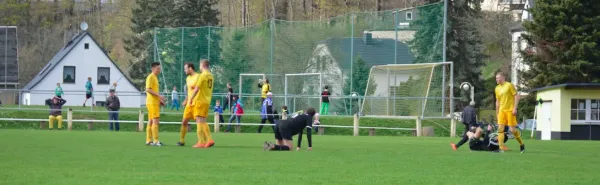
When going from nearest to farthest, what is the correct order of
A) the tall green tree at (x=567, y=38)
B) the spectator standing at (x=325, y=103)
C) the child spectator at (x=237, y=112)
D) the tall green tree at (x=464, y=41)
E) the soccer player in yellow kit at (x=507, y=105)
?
the soccer player in yellow kit at (x=507, y=105) < the child spectator at (x=237, y=112) < the spectator standing at (x=325, y=103) < the tall green tree at (x=567, y=38) < the tall green tree at (x=464, y=41)

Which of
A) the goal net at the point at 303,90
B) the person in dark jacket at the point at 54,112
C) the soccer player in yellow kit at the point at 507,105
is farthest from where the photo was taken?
the goal net at the point at 303,90

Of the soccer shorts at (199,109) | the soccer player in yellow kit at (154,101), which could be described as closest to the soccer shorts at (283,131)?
the soccer shorts at (199,109)

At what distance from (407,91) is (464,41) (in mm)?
17901

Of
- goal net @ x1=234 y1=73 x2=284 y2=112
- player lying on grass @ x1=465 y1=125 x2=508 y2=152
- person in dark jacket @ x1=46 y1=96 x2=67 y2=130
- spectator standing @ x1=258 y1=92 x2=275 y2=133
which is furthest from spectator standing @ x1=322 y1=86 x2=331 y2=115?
player lying on grass @ x1=465 y1=125 x2=508 y2=152

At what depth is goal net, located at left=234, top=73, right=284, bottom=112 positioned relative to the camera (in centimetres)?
4419

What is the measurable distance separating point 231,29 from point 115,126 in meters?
10.7

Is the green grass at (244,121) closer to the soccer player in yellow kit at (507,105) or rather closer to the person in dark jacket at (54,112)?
the person in dark jacket at (54,112)

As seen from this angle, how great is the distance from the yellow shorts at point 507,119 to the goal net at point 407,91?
1962 cm

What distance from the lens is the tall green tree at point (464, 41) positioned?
57.2 metres

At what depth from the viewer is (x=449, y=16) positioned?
2226 inches

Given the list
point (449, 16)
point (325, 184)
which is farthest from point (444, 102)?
point (325, 184)

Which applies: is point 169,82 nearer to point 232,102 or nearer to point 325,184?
point 232,102

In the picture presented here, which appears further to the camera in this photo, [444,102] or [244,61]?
[244,61]

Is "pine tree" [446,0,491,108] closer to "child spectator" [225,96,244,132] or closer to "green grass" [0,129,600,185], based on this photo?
"child spectator" [225,96,244,132]
